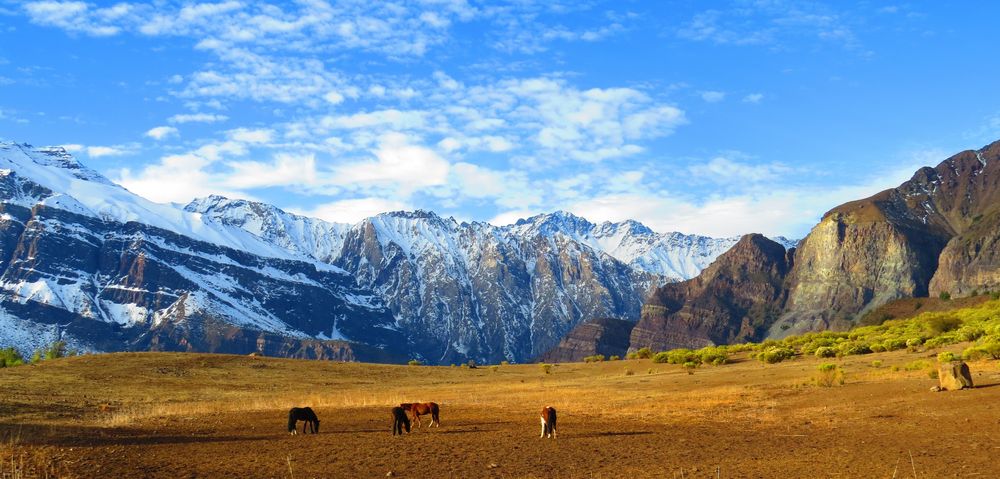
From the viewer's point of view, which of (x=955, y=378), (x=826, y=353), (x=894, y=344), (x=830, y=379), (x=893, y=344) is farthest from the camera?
(x=826, y=353)

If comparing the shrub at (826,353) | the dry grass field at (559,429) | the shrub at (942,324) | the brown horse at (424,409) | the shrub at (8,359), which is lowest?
the dry grass field at (559,429)

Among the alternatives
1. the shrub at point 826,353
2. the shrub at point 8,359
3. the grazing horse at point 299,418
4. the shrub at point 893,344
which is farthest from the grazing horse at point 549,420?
the shrub at point 8,359

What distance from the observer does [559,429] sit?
30.5m

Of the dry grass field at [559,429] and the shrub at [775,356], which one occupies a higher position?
the shrub at [775,356]

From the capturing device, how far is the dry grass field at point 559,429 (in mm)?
21719

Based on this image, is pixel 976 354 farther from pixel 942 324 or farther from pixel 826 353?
pixel 942 324

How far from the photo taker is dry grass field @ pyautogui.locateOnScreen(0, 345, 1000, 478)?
2172 cm

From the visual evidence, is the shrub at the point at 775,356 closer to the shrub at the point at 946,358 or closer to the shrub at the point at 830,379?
Answer: the shrub at the point at 946,358

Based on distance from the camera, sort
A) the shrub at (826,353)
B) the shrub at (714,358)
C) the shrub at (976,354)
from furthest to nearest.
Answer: the shrub at (714,358) < the shrub at (826,353) < the shrub at (976,354)

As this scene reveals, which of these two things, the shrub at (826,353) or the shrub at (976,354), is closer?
the shrub at (976,354)

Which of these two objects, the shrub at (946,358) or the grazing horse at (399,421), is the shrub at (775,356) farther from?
the grazing horse at (399,421)

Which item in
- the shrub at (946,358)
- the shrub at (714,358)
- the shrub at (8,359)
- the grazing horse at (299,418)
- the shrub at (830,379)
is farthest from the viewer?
the shrub at (8,359)

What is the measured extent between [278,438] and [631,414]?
15190 mm

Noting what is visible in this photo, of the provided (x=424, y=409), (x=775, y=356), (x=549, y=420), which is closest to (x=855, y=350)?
(x=775, y=356)
